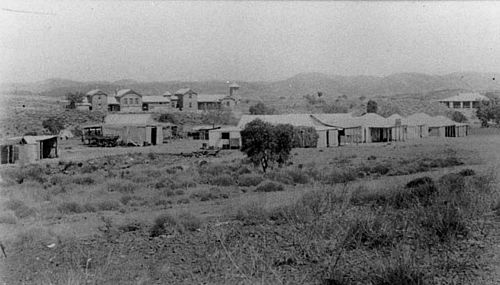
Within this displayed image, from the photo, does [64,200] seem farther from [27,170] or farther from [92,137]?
[92,137]

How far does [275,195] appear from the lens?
1014 cm

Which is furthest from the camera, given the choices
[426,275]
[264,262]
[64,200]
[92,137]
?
[92,137]

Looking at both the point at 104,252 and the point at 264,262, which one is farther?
the point at 104,252

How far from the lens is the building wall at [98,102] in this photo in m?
21.4

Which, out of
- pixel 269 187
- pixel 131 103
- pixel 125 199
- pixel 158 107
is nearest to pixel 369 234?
pixel 269 187

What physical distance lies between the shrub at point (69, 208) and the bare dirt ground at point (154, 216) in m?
0.14

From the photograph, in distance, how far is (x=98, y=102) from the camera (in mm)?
22031

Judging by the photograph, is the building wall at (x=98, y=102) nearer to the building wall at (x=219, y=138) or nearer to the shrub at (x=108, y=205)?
the building wall at (x=219, y=138)

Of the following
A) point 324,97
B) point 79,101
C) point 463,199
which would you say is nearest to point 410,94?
point 324,97

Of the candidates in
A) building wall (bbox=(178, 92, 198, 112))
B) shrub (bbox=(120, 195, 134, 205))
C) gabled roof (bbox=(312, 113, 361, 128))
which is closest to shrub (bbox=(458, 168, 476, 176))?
gabled roof (bbox=(312, 113, 361, 128))

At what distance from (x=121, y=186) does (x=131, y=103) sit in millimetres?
24758

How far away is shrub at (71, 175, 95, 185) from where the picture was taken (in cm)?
1052

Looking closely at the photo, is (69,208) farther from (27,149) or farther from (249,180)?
(249,180)

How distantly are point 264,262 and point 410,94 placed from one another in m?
39.4
